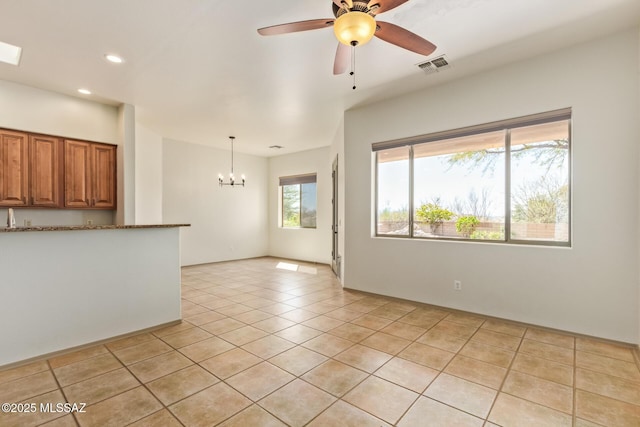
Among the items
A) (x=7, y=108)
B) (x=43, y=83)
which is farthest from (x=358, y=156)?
(x=7, y=108)

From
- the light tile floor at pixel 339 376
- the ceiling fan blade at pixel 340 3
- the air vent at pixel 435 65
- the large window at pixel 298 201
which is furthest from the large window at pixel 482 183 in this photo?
the large window at pixel 298 201

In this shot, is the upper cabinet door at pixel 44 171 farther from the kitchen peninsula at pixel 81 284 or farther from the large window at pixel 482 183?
the large window at pixel 482 183

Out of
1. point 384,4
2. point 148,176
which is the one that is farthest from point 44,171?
point 384,4

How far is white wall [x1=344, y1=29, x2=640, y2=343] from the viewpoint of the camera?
2.78 m

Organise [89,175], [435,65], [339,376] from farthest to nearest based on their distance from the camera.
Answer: [89,175], [435,65], [339,376]

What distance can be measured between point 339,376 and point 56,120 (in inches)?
194

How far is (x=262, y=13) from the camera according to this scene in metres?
2.47

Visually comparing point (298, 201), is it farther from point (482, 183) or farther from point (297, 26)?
point (297, 26)

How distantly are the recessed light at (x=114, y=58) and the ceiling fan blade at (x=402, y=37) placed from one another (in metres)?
2.77

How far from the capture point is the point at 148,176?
6176 mm

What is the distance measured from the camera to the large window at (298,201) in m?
7.75

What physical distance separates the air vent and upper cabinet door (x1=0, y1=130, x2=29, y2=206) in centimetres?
506

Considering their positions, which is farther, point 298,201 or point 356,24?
point 298,201

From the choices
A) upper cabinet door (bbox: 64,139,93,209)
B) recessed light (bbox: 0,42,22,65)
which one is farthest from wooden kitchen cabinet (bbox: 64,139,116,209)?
recessed light (bbox: 0,42,22,65)
